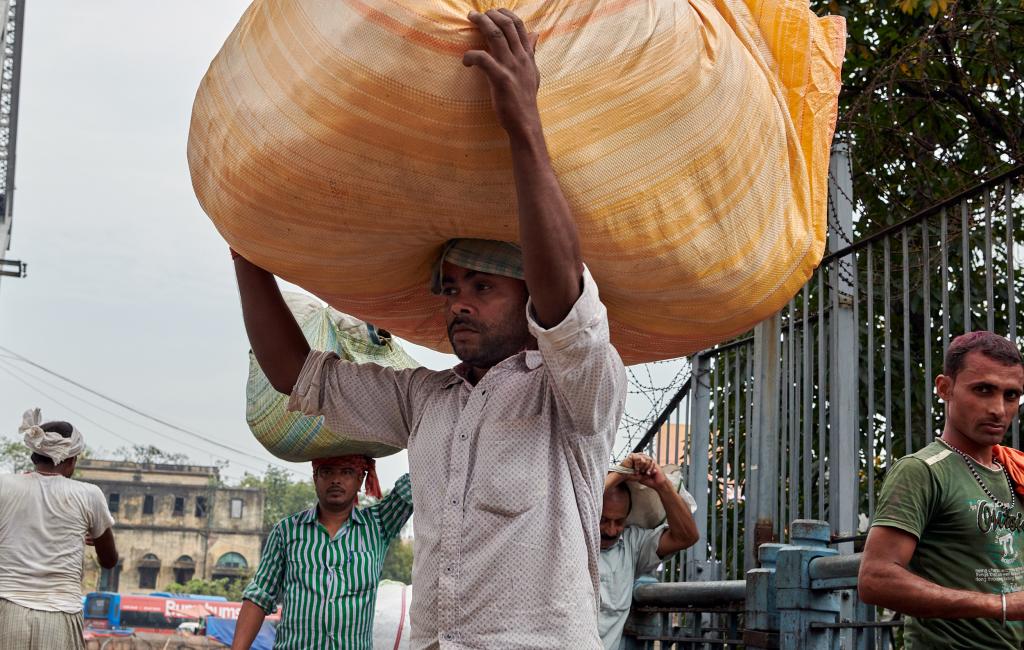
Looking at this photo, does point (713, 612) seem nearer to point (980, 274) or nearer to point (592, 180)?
point (980, 274)

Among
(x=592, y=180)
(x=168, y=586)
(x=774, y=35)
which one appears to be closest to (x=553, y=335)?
(x=592, y=180)

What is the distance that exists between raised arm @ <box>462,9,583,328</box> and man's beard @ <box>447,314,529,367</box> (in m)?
0.31

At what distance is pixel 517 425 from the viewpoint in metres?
2.45

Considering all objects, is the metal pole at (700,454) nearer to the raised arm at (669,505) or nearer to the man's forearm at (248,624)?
the raised arm at (669,505)

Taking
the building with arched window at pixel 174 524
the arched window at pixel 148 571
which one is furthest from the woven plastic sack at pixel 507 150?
the arched window at pixel 148 571

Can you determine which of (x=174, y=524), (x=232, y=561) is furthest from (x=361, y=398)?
(x=174, y=524)

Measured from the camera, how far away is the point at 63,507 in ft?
21.9

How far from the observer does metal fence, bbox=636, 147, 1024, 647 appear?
4215mm

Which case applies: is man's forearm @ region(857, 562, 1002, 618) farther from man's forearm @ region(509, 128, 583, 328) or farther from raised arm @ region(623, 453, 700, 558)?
raised arm @ region(623, 453, 700, 558)

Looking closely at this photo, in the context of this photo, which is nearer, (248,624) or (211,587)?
(248,624)

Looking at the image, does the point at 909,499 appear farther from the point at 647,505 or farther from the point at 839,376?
the point at 647,505

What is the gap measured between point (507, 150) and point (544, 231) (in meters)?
0.23

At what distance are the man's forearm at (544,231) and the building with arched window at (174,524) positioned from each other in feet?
252

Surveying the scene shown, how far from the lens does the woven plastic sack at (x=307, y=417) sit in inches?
188
